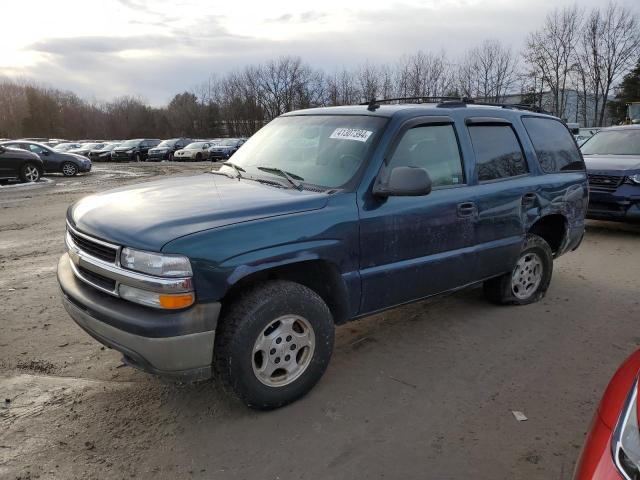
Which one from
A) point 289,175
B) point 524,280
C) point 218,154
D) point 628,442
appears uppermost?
point 289,175

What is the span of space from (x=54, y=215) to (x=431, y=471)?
34.4 ft

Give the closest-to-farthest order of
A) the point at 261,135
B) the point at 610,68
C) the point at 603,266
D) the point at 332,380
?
1. the point at 332,380
2. the point at 261,135
3. the point at 603,266
4. the point at 610,68

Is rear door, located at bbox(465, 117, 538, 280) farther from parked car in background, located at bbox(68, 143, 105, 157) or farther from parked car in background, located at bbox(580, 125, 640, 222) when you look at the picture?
parked car in background, located at bbox(68, 143, 105, 157)

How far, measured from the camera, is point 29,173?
17.6m

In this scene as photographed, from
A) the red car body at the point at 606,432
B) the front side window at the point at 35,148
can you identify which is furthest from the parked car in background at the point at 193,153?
the red car body at the point at 606,432

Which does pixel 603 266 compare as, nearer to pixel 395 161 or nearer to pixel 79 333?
pixel 395 161

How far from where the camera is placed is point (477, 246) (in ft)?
13.7

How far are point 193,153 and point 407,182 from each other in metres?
32.3

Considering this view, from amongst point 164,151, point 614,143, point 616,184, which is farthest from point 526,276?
point 164,151

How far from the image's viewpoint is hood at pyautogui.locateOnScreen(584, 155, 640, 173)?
808 centimetres

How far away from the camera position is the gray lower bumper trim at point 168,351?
2.66 m

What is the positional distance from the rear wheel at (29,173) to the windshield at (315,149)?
52.9 feet

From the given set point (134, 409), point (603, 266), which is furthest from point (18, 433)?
point (603, 266)

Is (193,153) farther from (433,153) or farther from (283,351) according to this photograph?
(283,351)
